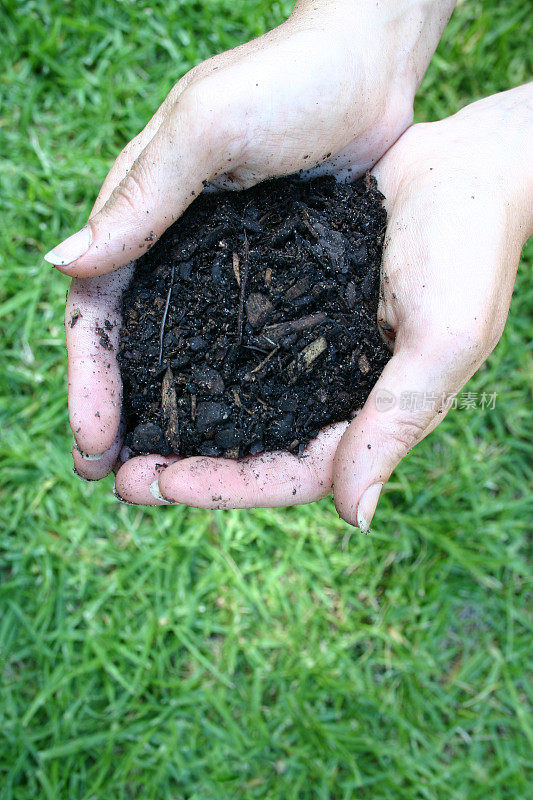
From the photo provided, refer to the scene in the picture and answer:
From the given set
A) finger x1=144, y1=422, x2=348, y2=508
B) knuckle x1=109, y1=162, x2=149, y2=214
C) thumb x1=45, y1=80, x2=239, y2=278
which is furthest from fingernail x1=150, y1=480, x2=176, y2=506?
knuckle x1=109, y1=162, x2=149, y2=214

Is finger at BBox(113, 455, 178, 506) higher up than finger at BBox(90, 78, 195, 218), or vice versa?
finger at BBox(90, 78, 195, 218)

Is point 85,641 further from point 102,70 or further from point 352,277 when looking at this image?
point 102,70

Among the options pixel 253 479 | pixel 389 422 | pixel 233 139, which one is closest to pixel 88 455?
pixel 253 479

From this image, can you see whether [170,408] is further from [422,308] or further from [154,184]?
[422,308]

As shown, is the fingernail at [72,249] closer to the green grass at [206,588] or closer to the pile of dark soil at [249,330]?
the pile of dark soil at [249,330]

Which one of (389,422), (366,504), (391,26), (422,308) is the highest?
(391,26)

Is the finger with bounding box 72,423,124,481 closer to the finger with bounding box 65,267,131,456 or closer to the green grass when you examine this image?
the finger with bounding box 65,267,131,456
